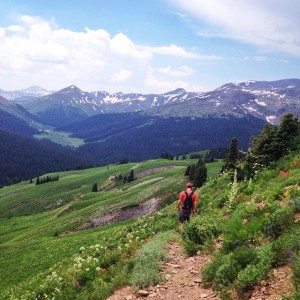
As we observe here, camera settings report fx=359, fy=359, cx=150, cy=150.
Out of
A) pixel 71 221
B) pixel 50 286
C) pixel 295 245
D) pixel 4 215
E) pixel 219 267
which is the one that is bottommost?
pixel 4 215

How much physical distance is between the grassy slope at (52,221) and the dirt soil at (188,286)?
2014 centimetres

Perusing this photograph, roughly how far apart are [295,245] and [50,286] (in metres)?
11.3

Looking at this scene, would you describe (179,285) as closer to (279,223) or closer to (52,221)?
(279,223)

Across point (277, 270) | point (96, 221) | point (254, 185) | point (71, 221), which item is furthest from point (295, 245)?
point (71, 221)

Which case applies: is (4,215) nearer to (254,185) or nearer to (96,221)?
(96,221)

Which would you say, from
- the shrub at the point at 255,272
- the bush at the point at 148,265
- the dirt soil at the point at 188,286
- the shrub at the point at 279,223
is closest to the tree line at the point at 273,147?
the bush at the point at 148,265

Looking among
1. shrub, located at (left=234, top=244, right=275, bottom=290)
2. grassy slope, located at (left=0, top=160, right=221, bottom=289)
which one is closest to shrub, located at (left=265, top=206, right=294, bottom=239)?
shrub, located at (left=234, top=244, right=275, bottom=290)

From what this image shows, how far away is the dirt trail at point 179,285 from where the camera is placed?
36.2ft

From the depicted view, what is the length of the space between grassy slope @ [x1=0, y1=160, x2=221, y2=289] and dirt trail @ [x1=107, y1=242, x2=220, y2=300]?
66.1 ft

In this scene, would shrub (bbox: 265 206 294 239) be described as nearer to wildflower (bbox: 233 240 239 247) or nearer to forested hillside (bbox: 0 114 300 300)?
forested hillside (bbox: 0 114 300 300)

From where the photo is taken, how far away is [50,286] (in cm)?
1652

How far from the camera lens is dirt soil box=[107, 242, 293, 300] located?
370 inches

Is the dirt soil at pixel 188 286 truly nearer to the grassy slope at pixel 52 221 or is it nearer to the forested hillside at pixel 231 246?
the forested hillside at pixel 231 246


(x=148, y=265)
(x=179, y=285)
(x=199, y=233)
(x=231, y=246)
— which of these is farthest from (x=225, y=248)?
(x=148, y=265)
